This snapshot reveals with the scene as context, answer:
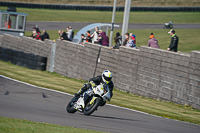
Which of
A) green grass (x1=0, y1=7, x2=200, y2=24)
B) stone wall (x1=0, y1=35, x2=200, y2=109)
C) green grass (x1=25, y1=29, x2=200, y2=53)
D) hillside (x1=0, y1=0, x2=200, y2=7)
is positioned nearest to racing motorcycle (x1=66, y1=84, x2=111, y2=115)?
stone wall (x1=0, y1=35, x2=200, y2=109)

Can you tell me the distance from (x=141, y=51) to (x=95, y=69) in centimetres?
361

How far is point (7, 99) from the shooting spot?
1102cm

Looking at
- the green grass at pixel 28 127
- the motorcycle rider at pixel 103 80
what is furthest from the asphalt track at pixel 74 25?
the green grass at pixel 28 127

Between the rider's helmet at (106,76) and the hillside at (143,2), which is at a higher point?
the hillside at (143,2)

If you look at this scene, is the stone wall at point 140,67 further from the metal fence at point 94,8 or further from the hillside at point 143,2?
the hillside at point 143,2

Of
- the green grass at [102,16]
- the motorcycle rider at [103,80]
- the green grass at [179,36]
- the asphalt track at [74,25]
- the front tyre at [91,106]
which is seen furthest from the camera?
the green grass at [102,16]

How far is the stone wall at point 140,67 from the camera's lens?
13.2 m

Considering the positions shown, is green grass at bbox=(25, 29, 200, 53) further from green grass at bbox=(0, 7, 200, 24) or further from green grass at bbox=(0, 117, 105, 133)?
green grass at bbox=(0, 117, 105, 133)

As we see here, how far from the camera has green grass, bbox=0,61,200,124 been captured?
1160cm

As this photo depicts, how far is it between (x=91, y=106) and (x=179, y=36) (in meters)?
25.0

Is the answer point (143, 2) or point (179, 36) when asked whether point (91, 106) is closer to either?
point (179, 36)

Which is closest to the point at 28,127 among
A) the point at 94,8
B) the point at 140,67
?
the point at 140,67

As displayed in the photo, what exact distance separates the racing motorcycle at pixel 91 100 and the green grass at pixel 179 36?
1829 centimetres

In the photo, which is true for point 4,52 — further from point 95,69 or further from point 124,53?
point 124,53
